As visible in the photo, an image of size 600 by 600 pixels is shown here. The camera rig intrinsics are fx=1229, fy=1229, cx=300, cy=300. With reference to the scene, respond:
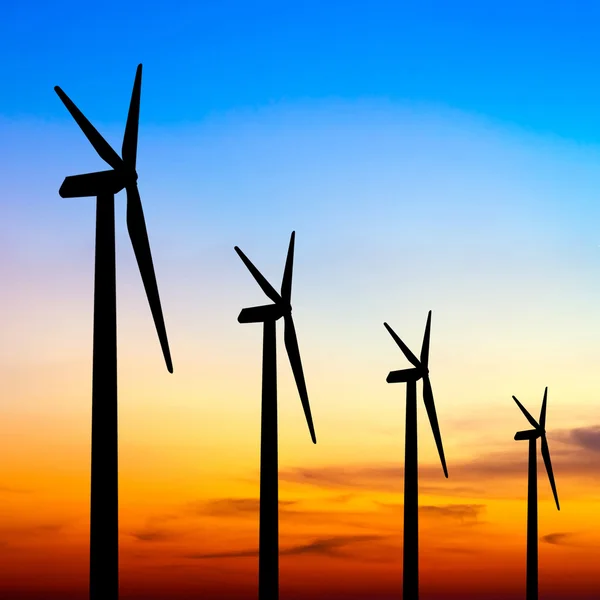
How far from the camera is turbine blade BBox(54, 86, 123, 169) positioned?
154ft

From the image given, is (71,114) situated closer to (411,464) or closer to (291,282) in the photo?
(291,282)

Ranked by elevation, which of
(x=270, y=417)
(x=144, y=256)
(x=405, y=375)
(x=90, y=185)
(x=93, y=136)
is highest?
(x=93, y=136)

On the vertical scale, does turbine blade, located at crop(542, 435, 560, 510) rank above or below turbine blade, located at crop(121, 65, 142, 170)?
below

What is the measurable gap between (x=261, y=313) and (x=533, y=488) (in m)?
44.5

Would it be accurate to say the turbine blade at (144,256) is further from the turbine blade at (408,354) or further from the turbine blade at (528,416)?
the turbine blade at (528,416)

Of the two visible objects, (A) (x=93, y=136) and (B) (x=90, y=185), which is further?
(A) (x=93, y=136)

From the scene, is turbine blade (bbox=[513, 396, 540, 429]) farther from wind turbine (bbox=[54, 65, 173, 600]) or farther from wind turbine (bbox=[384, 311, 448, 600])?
wind turbine (bbox=[54, 65, 173, 600])

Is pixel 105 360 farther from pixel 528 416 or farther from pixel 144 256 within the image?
pixel 528 416

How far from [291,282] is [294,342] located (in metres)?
3.81

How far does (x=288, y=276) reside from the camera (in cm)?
6900

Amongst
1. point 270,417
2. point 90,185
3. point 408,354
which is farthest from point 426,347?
point 90,185

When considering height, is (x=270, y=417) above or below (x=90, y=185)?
below

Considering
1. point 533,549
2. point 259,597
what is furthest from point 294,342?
point 533,549

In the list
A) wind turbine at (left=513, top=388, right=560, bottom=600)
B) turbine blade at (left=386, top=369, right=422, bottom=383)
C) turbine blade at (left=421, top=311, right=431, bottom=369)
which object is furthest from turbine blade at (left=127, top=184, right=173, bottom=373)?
wind turbine at (left=513, top=388, right=560, bottom=600)
